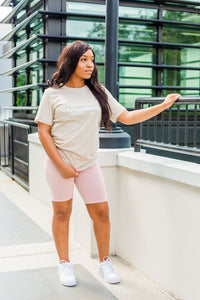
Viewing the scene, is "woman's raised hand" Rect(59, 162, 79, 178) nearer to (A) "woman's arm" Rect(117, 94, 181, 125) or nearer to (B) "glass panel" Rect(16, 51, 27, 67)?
(A) "woman's arm" Rect(117, 94, 181, 125)

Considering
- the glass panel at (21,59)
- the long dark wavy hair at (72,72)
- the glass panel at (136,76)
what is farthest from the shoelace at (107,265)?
the glass panel at (21,59)

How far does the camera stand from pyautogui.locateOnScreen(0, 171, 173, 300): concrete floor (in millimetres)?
3410

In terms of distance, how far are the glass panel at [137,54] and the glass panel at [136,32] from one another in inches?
6.6

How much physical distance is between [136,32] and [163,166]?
5474mm

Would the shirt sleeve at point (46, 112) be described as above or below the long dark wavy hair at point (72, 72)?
below

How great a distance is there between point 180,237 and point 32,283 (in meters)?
1.30

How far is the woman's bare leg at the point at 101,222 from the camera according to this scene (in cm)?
355

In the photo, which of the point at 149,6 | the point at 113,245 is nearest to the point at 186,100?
the point at 113,245

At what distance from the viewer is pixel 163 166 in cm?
342

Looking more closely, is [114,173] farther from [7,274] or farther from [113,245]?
[7,274]

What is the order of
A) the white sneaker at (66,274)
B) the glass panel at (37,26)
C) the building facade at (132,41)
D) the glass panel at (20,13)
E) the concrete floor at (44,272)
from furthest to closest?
the glass panel at (20,13), the glass panel at (37,26), the building facade at (132,41), the white sneaker at (66,274), the concrete floor at (44,272)

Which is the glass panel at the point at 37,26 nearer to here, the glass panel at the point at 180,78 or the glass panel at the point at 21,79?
the glass panel at the point at 21,79

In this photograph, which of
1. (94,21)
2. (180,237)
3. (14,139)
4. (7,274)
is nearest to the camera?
(180,237)

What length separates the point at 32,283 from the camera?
11.9 ft
